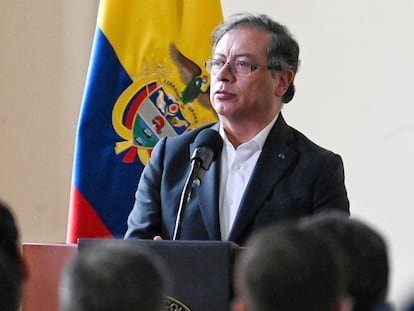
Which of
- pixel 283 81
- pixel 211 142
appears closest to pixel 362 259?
pixel 211 142

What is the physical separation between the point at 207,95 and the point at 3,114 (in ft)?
3.92

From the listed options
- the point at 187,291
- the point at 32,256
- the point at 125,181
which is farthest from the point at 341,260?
the point at 125,181

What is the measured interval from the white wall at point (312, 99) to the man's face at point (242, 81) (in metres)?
1.07

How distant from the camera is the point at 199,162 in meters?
2.59

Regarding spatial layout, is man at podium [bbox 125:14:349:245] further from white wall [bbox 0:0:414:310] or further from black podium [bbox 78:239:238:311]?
white wall [bbox 0:0:414:310]

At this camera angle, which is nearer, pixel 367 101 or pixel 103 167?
pixel 103 167

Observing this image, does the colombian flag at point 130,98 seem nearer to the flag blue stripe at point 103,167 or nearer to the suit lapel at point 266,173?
the flag blue stripe at point 103,167

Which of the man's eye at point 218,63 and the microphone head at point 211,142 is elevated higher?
the man's eye at point 218,63

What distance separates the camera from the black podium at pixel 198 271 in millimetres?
2139

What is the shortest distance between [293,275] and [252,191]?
1.71 m

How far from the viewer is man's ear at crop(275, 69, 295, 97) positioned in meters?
3.21

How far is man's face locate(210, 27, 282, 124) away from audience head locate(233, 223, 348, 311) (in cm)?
191

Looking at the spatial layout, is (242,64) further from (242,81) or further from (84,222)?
(84,222)

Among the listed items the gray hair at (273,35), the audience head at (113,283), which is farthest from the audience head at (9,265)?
the gray hair at (273,35)
